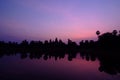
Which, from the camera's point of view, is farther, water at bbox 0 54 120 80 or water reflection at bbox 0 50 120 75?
water reflection at bbox 0 50 120 75

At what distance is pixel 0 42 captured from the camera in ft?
544

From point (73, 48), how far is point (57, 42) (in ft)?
48.0

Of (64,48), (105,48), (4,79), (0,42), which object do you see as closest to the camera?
(4,79)

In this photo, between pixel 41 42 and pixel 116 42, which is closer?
pixel 116 42

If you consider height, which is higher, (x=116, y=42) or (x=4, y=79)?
(x=116, y=42)

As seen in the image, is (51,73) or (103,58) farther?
(103,58)

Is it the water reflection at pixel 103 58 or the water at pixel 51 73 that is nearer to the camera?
the water at pixel 51 73

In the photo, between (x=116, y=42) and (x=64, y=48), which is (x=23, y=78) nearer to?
(x=116, y=42)

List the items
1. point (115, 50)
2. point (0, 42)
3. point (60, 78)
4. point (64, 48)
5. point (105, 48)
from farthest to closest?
point (0, 42) → point (64, 48) → point (105, 48) → point (115, 50) → point (60, 78)

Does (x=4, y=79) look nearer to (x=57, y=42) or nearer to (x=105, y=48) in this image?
(x=105, y=48)

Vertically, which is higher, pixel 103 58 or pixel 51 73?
pixel 103 58

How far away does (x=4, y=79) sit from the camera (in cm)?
2278

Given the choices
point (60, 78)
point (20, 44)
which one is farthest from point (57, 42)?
point (60, 78)

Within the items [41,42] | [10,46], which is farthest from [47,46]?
[10,46]
